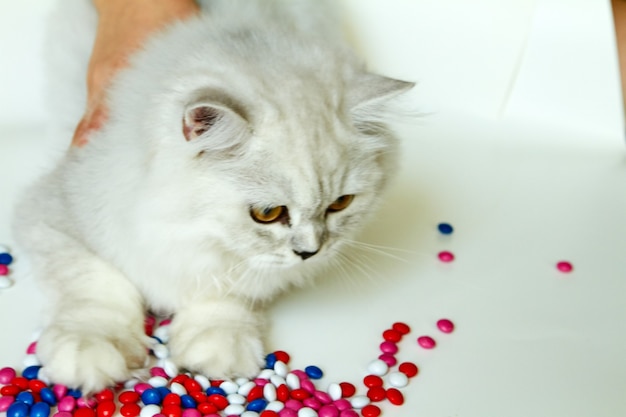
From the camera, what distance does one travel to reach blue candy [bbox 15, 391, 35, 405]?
1.49 m

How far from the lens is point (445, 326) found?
1816mm

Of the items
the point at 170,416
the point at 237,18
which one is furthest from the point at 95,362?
the point at 237,18

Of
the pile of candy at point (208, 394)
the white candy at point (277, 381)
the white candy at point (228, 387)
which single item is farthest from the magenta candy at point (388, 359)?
the white candy at point (228, 387)

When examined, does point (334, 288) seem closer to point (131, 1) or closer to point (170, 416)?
point (170, 416)

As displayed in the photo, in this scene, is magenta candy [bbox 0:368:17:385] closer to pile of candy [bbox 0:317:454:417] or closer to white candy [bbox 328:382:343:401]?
pile of candy [bbox 0:317:454:417]

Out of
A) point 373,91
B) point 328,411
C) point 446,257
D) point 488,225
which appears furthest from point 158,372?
point 488,225

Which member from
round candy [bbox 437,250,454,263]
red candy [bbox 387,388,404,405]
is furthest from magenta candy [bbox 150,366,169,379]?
round candy [bbox 437,250,454,263]

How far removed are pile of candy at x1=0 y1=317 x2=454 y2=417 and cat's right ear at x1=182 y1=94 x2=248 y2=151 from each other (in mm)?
500

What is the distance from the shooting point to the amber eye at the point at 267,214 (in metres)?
1.44

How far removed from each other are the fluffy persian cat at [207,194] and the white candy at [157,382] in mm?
52

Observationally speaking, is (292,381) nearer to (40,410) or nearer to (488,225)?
(40,410)

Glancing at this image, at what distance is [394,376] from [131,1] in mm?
1218

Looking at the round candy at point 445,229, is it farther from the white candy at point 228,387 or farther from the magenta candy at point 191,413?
the magenta candy at point 191,413

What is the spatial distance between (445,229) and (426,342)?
50cm
